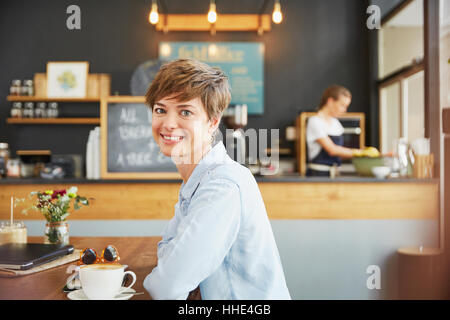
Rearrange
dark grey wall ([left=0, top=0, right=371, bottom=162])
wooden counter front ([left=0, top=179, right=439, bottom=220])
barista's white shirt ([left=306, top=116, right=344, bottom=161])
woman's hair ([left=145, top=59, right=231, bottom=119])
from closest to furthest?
woman's hair ([left=145, top=59, right=231, bottom=119]), wooden counter front ([left=0, top=179, right=439, bottom=220]), barista's white shirt ([left=306, top=116, right=344, bottom=161]), dark grey wall ([left=0, top=0, right=371, bottom=162])

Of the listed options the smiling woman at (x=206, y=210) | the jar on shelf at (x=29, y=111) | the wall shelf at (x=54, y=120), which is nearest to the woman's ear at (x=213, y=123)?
the smiling woman at (x=206, y=210)

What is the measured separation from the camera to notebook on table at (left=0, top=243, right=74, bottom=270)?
103cm

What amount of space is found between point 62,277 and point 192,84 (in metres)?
0.55

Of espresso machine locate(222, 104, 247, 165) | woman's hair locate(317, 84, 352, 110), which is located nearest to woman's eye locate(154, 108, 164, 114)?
woman's hair locate(317, 84, 352, 110)

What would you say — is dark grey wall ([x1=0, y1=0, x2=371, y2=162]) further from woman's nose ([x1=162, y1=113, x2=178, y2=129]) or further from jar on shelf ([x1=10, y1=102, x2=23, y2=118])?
woman's nose ([x1=162, y1=113, x2=178, y2=129])

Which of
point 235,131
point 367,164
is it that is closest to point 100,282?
point 367,164

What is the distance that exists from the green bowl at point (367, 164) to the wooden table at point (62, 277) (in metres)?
1.67

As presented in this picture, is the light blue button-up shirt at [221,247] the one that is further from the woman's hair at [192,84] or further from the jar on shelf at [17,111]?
the jar on shelf at [17,111]

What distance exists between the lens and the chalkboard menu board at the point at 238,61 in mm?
5012

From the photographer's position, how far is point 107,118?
2605mm

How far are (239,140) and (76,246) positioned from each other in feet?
10.8

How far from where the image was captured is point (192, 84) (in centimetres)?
100

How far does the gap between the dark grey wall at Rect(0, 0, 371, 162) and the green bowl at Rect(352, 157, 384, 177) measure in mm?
2336
